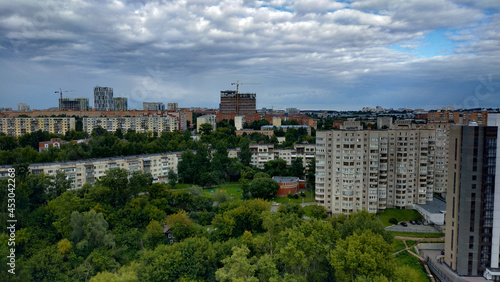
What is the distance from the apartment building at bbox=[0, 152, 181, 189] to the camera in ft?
78.1

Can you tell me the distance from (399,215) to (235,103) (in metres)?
57.4

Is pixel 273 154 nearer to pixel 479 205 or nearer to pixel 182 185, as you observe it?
pixel 182 185

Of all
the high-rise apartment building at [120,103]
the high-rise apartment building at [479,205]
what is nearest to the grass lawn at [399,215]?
the high-rise apartment building at [479,205]

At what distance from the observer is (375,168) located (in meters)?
21.5

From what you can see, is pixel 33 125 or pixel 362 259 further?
pixel 33 125

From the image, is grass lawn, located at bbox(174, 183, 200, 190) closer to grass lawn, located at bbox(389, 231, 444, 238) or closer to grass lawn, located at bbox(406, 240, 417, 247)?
grass lawn, located at bbox(389, 231, 444, 238)

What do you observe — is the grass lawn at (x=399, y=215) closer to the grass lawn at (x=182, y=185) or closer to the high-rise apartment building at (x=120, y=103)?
the grass lawn at (x=182, y=185)

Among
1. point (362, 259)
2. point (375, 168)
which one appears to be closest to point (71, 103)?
point (375, 168)

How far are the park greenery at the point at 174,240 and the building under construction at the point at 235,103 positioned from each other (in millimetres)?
54697

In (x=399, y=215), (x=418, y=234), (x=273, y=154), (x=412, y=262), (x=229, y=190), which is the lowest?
(x=412, y=262)

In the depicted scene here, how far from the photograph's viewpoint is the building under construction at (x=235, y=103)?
250 ft

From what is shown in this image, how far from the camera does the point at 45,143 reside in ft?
112

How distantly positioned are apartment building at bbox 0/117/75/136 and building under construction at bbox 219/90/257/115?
3647cm

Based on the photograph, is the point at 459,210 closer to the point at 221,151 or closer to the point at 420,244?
the point at 420,244
